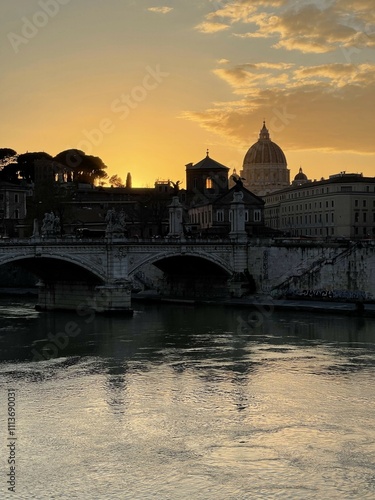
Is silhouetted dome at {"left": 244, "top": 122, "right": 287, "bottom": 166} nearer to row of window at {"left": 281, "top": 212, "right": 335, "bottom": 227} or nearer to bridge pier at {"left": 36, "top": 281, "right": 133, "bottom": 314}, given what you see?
row of window at {"left": 281, "top": 212, "right": 335, "bottom": 227}

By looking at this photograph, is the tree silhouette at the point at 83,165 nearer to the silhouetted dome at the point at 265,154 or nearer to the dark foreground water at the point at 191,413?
the silhouetted dome at the point at 265,154

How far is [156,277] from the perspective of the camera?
56.4m

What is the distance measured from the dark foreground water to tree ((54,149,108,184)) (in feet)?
213

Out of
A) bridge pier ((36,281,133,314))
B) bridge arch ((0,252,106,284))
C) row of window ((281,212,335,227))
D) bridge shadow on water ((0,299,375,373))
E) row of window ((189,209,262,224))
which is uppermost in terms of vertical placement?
row of window ((281,212,335,227))

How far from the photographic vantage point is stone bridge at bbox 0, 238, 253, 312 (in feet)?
139

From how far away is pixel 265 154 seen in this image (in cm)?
12269

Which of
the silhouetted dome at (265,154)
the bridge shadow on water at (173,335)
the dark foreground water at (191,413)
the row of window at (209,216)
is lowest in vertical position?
the dark foreground water at (191,413)

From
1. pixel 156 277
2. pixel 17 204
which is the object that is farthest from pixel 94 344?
pixel 17 204

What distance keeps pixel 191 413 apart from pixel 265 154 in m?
102

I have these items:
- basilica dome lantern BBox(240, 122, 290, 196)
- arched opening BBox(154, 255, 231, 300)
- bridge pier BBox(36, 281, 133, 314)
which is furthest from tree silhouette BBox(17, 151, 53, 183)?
bridge pier BBox(36, 281, 133, 314)

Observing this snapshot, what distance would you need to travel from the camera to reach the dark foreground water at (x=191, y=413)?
57.9 feet

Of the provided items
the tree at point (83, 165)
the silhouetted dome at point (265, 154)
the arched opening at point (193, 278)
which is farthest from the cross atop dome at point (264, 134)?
the arched opening at point (193, 278)

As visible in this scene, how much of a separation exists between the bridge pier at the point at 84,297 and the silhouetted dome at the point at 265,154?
7775cm

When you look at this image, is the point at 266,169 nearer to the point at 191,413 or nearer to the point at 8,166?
the point at 8,166
